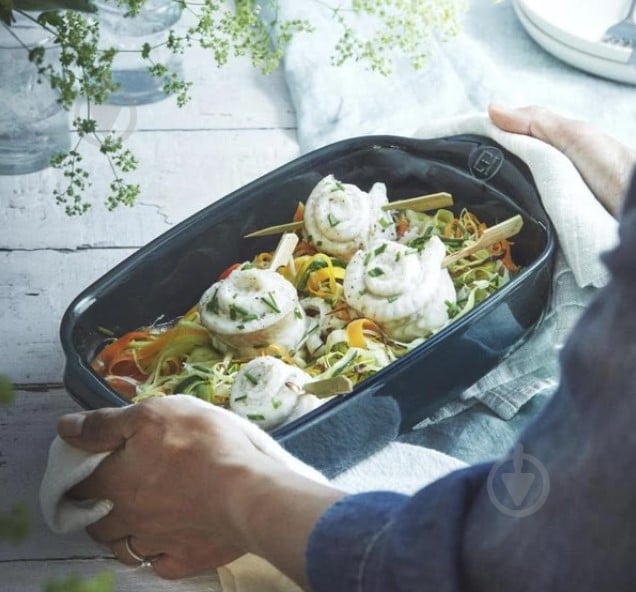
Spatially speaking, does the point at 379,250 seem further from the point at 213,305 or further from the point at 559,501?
the point at 559,501

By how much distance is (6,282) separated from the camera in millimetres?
1145

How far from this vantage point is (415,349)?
0.88 m

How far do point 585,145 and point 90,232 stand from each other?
20.0 inches

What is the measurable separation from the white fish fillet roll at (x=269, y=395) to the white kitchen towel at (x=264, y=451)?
0.21ft

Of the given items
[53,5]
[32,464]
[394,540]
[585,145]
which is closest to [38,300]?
[32,464]

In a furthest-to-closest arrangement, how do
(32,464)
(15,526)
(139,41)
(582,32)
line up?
(582,32)
(139,41)
(32,464)
(15,526)

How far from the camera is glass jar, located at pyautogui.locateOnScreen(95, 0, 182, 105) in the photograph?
135 cm

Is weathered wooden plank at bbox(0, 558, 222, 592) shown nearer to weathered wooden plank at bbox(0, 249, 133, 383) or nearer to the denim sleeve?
weathered wooden plank at bbox(0, 249, 133, 383)

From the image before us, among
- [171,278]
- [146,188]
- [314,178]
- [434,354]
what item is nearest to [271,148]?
[146,188]

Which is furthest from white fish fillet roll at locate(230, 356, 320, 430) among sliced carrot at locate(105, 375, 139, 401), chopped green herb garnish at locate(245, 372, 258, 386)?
sliced carrot at locate(105, 375, 139, 401)

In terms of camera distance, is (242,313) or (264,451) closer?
(264,451)

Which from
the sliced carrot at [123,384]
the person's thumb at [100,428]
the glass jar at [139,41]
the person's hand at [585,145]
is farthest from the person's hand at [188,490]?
the glass jar at [139,41]

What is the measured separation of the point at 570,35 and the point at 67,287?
70cm

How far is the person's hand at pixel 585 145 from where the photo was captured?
1.06 m
